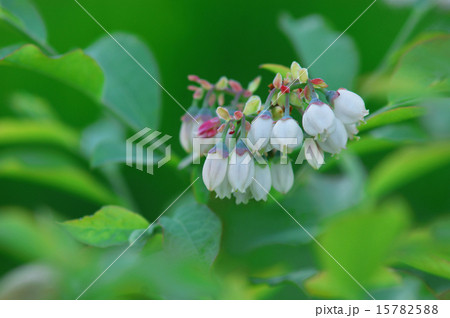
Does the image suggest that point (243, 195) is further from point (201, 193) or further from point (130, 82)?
point (130, 82)

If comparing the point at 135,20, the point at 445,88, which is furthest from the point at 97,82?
the point at 135,20

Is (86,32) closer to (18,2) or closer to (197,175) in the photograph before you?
(18,2)

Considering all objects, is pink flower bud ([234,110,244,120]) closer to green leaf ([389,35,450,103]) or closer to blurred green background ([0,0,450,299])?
blurred green background ([0,0,450,299])

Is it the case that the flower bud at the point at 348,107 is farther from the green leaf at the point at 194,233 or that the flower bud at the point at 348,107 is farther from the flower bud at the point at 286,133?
the green leaf at the point at 194,233

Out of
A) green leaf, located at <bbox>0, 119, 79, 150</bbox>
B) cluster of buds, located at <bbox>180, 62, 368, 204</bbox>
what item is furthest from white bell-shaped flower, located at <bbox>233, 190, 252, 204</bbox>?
green leaf, located at <bbox>0, 119, 79, 150</bbox>

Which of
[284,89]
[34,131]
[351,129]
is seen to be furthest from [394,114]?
[34,131]

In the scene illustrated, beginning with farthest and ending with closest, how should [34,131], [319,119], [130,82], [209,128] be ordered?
1. [34,131]
2. [130,82]
3. [209,128]
4. [319,119]
